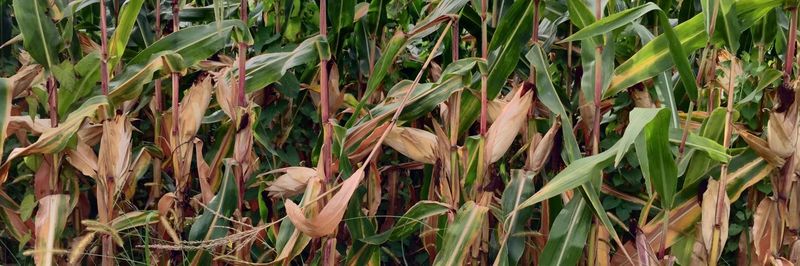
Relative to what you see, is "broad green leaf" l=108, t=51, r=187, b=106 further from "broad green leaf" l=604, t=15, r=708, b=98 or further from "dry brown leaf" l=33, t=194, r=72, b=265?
"broad green leaf" l=604, t=15, r=708, b=98

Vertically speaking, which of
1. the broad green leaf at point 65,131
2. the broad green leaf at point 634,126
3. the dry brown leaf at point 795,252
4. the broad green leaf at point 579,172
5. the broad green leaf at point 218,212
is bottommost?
the broad green leaf at point 218,212

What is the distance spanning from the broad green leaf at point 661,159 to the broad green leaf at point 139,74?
103 centimetres

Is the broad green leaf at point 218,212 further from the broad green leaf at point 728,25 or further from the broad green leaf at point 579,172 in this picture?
the broad green leaf at point 728,25

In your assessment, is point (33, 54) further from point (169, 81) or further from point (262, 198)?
point (262, 198)

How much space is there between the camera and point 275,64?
207cm

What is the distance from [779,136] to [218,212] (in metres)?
1.22

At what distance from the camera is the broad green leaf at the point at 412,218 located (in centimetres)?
197

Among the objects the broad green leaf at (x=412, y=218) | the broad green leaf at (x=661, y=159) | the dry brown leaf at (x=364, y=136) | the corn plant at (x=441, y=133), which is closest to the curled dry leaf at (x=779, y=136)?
the corn plant at (x=441, y=133)

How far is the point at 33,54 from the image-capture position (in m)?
1.99

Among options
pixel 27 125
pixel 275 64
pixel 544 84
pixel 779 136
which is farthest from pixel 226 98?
pixel 779 136

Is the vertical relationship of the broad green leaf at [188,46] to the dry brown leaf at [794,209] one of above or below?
above

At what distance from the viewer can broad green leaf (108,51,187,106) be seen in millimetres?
2023

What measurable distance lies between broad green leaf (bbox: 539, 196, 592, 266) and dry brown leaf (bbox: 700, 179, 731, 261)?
0.76ft

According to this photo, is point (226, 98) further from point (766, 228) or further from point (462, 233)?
point (766, 228)
